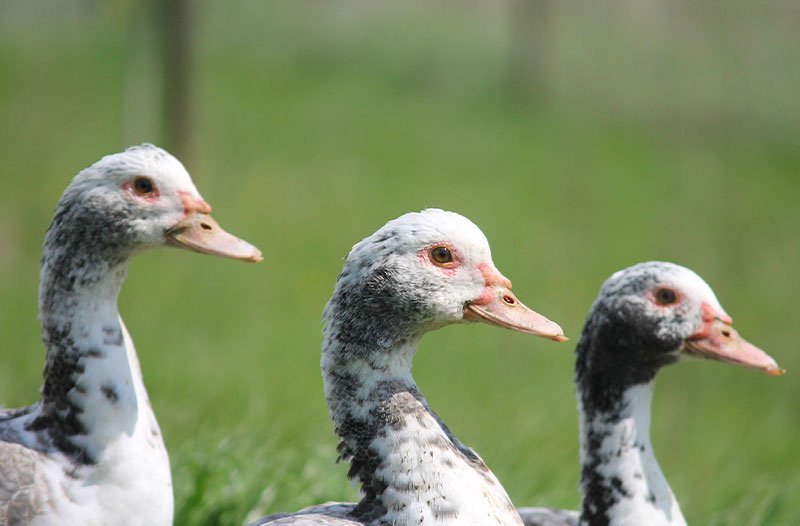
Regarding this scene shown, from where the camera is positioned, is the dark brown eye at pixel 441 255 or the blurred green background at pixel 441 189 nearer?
the dark brown eye at pixel 441 255

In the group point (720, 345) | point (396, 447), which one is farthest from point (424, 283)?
point (720, 345)

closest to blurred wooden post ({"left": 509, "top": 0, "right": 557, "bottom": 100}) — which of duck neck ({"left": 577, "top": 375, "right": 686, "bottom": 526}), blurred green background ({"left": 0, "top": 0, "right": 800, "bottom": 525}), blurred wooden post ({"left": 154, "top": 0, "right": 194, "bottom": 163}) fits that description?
blurred green background ({"left": 0, "top": 0, "right": 800, "bottom": 525})

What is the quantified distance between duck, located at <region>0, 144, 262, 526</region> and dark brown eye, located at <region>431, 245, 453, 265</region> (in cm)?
58

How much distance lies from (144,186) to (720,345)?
219 centimetres

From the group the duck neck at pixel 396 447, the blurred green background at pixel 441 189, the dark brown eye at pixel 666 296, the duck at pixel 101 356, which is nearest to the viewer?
the duck neck at pixel 396 447

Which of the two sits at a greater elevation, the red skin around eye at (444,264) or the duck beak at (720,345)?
the red skin around eye at (444,264)

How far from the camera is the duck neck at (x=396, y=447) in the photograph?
2666 mm

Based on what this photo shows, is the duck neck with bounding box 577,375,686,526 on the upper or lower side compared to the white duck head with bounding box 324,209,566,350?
lower

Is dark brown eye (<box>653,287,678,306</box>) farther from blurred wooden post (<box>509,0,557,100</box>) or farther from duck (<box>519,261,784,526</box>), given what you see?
blurred wooden post (<box>509,0,557,100</box>)

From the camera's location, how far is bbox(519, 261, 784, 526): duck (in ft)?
11.5

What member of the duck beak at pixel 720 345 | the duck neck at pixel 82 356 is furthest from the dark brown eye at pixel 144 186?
the duck beak at pixel 720 345

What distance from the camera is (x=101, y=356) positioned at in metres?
3.03

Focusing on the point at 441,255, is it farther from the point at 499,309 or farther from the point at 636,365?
the point at 636,365

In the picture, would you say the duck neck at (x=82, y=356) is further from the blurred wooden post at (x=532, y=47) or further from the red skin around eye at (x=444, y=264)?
the blurred wooden post at (x=532, y=47)
